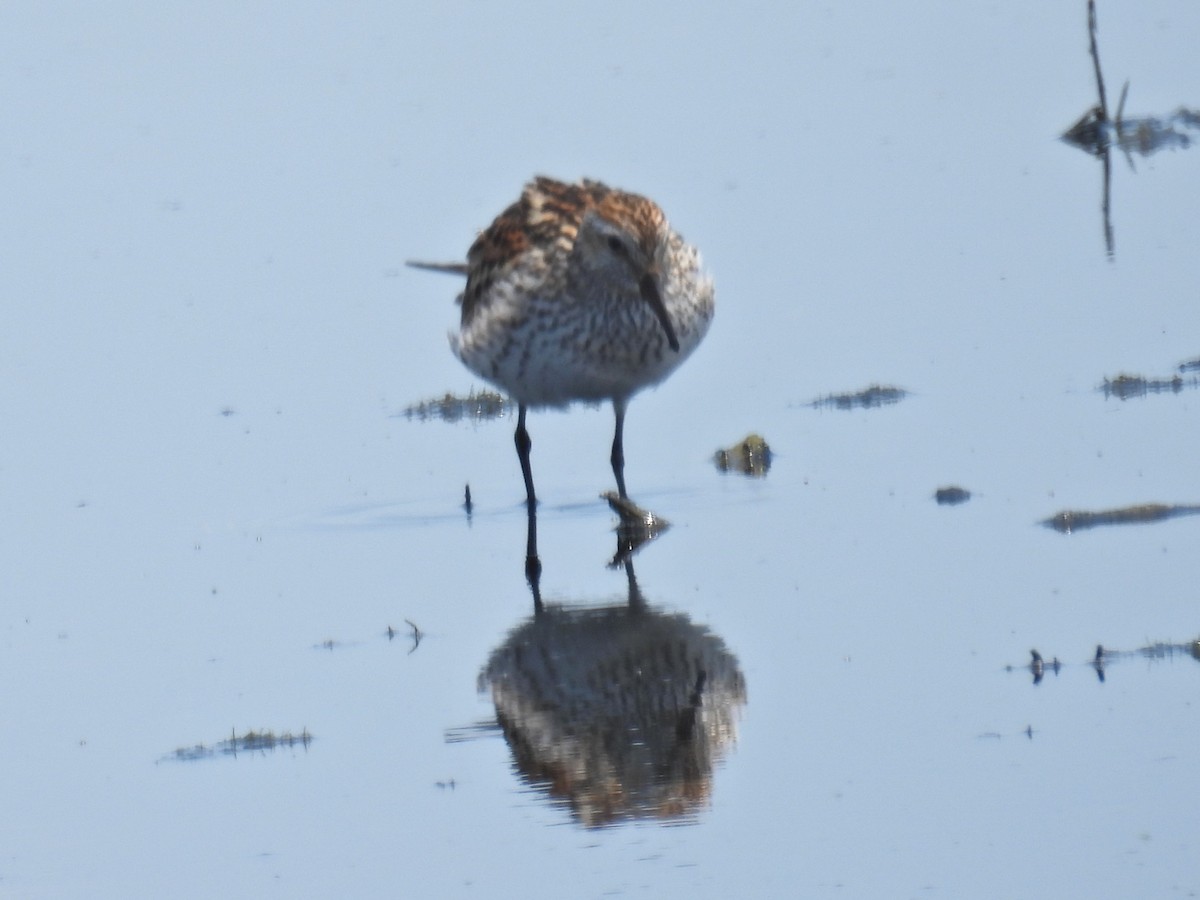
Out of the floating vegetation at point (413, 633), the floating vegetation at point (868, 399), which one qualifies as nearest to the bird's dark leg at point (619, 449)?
the floating vegetation at point (868, 399)

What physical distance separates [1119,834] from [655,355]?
449 centimetres

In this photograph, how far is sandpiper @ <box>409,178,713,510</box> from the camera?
404 inches

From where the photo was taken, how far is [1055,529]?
909cm

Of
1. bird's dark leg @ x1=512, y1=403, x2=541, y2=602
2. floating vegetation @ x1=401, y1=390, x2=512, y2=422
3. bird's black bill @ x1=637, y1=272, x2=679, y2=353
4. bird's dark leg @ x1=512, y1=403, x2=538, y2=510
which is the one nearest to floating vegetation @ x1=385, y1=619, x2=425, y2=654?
bird's dark leg @ x1=512, y1=403, x2=541, y2=602

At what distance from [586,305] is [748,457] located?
1.04m

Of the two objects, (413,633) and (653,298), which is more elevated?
(653,298)

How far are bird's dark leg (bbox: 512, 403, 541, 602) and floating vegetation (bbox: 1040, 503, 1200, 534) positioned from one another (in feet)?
6.48

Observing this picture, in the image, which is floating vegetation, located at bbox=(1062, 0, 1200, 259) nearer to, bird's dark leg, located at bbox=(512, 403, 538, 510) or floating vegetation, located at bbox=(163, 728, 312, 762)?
bird's dark leg, located at bbox=(512, 403, 538, 510)

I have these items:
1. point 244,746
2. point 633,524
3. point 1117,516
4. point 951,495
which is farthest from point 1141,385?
point 244,746

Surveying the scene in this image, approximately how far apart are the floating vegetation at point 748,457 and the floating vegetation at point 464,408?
1.87 m

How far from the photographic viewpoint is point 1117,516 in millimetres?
9094

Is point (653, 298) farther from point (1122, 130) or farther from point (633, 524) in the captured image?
point (1122, 130)

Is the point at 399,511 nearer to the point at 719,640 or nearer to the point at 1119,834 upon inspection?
the point at 719,640

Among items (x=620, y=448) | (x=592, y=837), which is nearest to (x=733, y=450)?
(x=620, y=448)
